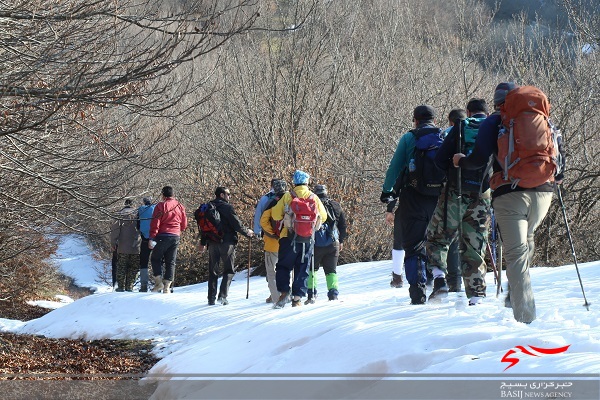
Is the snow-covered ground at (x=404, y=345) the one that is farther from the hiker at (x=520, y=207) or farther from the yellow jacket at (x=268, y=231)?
the yellow jacket at (x=268, y=231)

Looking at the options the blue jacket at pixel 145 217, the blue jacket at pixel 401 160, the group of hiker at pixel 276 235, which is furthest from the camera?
the blue jacket at pixel 145 217

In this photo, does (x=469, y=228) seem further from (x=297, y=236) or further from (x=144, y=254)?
(x=144, y=254)

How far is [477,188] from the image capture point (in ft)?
24.1

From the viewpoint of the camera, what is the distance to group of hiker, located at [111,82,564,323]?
19.7ft

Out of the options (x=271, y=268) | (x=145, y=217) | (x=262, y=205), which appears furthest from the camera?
(x=145, y=217)

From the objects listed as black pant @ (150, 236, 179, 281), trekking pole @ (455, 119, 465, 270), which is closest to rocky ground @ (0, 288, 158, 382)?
black pant @ (150, 236, 179, 281)

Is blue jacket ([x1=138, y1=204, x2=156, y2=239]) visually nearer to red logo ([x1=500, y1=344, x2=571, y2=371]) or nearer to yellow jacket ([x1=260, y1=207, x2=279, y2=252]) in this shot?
yellow jacket ([x1=260, y1=207, x2=279, y2=252])

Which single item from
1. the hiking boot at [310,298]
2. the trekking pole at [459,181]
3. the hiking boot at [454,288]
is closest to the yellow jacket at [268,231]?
the hiking boot at [310,298]

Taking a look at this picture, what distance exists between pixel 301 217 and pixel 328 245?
4.05 ft

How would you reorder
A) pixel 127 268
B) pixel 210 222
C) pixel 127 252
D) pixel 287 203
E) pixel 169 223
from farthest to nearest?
pixel 127 268 < pixel 127 252 < pixel 169 223 < pixel 210 222 < pixel 287 203

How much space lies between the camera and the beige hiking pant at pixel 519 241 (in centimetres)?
602

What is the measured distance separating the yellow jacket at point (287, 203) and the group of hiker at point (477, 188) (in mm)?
2160

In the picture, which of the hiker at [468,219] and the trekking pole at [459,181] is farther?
the hiker at [468,219]

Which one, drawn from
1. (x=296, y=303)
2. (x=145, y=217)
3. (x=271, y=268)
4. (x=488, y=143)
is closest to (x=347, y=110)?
(x=145, y=217)
